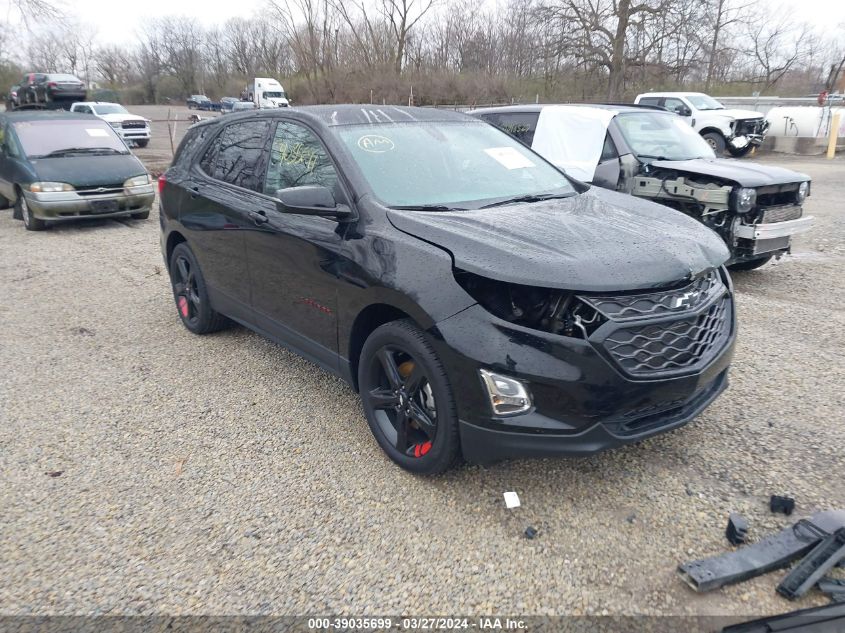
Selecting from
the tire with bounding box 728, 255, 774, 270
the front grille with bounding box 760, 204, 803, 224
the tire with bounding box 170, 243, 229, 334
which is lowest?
the tire with bounding box 728, 255, 774, 270

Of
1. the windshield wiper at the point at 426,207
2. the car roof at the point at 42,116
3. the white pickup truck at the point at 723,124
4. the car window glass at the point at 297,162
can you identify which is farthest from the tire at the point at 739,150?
the windshield wiper at the point at 426,207

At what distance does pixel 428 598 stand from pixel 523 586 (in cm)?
38

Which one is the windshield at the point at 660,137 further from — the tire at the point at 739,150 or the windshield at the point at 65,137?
the tire at the point at 739,150

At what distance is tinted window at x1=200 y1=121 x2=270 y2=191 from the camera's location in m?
4.24

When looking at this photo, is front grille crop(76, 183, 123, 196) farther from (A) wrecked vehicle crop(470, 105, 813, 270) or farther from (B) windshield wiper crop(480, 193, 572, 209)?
(B) windshield wiper crop(480, 193, 572, 209)

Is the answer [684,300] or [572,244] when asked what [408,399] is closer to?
[572,244]

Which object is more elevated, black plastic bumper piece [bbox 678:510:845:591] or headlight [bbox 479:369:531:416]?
headlight [bbox 479:369:531:416]

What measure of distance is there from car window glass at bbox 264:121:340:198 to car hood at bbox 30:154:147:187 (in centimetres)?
693

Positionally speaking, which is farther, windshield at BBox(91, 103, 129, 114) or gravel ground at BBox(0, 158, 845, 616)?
windshield at BBox(91, 103, 129, 114)

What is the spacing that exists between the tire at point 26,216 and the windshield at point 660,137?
28.4 ft

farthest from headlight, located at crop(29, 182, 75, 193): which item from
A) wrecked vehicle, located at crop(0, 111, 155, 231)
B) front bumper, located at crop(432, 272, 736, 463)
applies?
front bumper, located at crop(432, 272, 736, 463)

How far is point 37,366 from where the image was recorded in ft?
15.6

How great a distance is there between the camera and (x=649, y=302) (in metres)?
2.74

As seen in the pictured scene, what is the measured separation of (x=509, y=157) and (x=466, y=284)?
1.68 m
